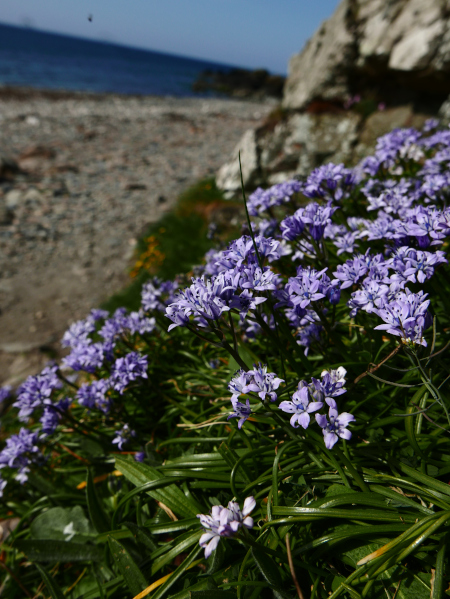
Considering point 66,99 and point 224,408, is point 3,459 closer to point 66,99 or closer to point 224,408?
point 224,408

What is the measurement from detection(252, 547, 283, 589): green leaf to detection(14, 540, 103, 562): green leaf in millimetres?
1207

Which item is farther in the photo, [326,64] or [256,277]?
[326,64]

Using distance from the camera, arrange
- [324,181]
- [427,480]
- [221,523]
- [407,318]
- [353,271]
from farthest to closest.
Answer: [324,181] → [353,271] → [427,480] → [407,318] → [221,523]

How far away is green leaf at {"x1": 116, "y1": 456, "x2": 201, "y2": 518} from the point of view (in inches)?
81.6

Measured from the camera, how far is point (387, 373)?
2.12 m

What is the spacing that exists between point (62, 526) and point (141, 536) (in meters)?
0.84

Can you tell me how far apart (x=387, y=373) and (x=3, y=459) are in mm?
2406

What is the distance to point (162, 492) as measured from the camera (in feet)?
7.00

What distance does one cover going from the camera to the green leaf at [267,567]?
1.52m

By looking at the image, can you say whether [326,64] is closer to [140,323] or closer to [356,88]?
[356,88]

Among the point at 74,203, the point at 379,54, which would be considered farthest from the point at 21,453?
the point at 74,203

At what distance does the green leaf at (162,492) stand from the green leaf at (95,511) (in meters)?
0.25

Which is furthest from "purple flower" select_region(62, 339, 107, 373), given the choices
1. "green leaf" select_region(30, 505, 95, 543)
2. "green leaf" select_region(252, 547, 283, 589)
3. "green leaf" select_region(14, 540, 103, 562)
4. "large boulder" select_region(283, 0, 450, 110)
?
"large boulder" select_region(283, 0, 450, 110)

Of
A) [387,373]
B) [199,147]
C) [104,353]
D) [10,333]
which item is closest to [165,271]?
[10,333]
